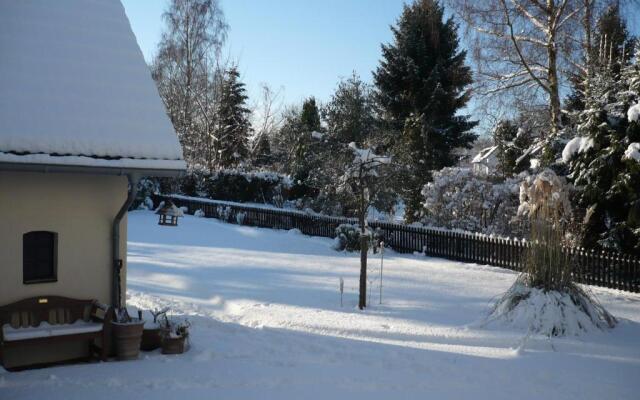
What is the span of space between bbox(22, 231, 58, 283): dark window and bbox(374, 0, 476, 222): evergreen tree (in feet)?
64.7

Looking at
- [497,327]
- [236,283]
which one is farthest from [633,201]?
[236,283]

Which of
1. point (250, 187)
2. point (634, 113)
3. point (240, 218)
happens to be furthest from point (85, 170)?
point (250, 187)

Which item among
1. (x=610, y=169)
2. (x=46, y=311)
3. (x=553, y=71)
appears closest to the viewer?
(x=46, y=311)

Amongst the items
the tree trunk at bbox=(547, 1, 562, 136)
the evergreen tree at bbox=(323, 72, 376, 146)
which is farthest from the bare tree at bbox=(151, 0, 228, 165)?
the tree trunk at bbox=(547, 1, 562, 136)

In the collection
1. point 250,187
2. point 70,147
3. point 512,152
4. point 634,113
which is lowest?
point 250,187

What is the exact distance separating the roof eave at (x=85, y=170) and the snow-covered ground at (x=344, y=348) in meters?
2.34

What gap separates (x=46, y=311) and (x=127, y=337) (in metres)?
1.06

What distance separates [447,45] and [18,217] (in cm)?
2362

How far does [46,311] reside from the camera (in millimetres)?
7402

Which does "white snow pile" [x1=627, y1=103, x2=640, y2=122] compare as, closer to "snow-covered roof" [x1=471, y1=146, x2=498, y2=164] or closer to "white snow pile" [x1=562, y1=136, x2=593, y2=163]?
"white snow pile" [x1=562, y1=136, x2=593, y2=163]

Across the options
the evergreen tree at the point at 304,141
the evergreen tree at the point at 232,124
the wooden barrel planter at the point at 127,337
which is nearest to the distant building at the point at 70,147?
the wooden barrel planter at the point at 127,337

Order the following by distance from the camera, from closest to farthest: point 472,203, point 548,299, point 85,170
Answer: point 85,170
point 548,299
point 472,203

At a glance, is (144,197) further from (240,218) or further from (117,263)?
(117,263)

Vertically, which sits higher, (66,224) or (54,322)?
(66,224)
